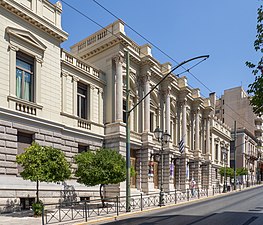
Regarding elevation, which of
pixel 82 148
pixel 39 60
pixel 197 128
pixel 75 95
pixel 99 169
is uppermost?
pixel 39 60

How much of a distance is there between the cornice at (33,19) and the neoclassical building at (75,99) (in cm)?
6

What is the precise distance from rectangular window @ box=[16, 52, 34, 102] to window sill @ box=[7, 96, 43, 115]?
684 millimetres

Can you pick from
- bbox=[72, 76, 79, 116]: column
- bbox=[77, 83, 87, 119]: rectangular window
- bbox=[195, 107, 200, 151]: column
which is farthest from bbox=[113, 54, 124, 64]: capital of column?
bbox=[195, 107, 200, 151]: column

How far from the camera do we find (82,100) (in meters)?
26.8

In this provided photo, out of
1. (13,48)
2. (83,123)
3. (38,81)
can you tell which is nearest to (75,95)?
(83,123)

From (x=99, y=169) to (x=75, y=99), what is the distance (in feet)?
23.3

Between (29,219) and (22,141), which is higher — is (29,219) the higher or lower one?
the lower one

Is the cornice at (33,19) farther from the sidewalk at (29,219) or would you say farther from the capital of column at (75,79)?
the sidewalk at (29,219)

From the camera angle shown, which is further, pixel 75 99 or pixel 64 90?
pixel 75 99

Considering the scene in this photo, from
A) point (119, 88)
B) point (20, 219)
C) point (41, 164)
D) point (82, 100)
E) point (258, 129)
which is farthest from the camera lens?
point (258, 129)

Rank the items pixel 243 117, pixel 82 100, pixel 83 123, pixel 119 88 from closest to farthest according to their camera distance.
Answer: pixel 83 123
pixel 82 100
pixel 119 88
pixel 243 117

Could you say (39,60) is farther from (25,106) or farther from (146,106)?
(146,106)

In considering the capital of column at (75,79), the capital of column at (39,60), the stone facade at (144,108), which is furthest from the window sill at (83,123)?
the capital of column at (39,60)

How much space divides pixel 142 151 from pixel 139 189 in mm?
3544
